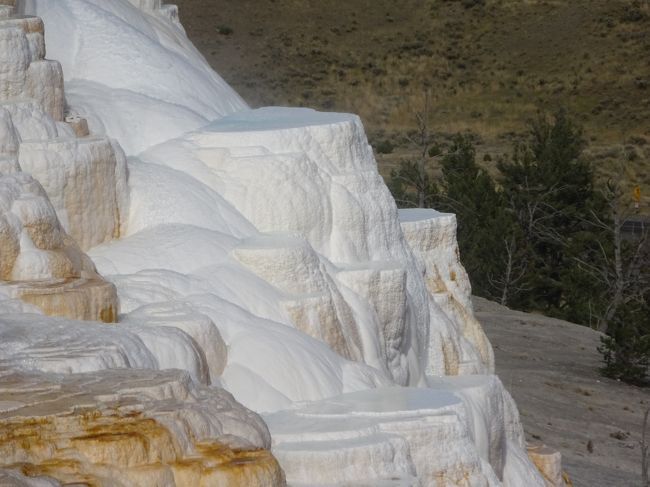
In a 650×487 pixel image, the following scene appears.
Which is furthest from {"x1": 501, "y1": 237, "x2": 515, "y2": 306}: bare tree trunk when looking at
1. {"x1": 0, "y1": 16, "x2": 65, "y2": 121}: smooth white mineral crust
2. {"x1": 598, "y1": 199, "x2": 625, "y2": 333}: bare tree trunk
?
{"x1": 0, "y1": 16, "x2": 65, "y2": 121}: smooth white mineral crust

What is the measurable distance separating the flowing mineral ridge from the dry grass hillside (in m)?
33.5

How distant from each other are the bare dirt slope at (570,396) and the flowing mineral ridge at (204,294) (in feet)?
18.0

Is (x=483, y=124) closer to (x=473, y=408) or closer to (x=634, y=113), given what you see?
(x=634, y=113)

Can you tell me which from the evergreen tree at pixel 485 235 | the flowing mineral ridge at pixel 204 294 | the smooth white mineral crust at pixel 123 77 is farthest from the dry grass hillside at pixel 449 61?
the flowing mineral ridge at pixel 204 294

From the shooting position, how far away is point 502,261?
31.7 metres

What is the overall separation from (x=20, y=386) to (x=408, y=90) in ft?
157

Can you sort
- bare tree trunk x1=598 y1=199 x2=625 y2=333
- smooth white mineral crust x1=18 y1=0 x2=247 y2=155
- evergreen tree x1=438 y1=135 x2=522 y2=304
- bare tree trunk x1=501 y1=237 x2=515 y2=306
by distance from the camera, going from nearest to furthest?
smooth white mineral crust x1=18 y1=0 x2=247 y2=155 < bare tree trunk x1=598 y1=199 x2=625 y2=333 < bare tree trunk x1=501 y1=237 x2=515 y2=306 < evergreen tree x1=438 y1=135 x2=522 y2=304

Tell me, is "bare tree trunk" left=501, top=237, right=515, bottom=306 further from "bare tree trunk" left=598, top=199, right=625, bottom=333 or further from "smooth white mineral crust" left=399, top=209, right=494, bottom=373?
"smooth white mineral crust" left=399, top=209, right=494, bottom=373

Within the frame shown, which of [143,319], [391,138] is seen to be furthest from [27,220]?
[391,138]

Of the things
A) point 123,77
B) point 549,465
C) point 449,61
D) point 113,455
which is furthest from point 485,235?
point 449,61

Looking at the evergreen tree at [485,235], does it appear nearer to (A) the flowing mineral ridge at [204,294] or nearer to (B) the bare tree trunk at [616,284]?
(B) the bare tree trunk at [616,284]

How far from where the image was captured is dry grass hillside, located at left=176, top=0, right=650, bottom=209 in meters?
53.4

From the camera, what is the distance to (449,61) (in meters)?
59.3

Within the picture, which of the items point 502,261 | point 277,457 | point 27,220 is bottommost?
point 502,261
